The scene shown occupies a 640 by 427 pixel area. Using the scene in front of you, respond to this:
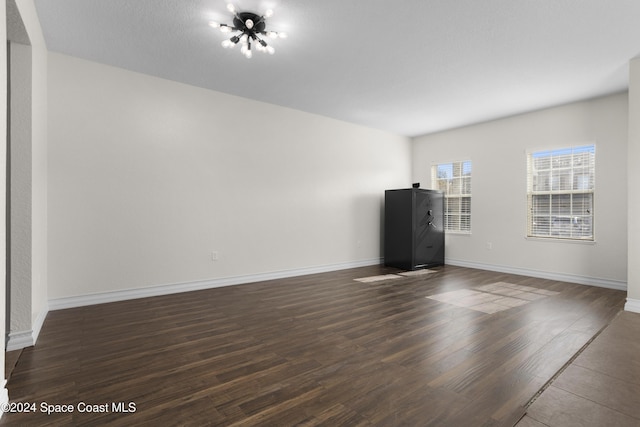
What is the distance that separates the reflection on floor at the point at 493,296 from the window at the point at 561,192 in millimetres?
1318

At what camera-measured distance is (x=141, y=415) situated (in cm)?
166

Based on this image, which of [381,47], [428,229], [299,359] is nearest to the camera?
[299,359]

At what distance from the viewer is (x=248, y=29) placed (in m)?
2.92

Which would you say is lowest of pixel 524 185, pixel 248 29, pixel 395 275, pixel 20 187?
pixel 395 275

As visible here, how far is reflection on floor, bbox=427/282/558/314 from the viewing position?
12.0 feet

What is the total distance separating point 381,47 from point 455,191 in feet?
13.4

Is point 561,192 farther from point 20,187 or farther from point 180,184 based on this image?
point 20,187

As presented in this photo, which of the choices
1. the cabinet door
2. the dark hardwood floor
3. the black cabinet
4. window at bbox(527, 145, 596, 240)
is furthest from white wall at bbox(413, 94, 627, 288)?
the dark hardwood floor

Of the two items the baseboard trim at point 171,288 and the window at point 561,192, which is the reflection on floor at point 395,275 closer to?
the baseboard trim at point 171,288

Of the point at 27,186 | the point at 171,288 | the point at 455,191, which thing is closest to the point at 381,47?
the point at 27,186

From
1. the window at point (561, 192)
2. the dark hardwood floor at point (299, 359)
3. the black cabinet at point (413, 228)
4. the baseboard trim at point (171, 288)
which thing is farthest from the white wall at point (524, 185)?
the baseboard trim at point (171, 288)

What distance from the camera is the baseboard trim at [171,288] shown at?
11.6 ft

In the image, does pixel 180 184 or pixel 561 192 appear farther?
pixel 561 192

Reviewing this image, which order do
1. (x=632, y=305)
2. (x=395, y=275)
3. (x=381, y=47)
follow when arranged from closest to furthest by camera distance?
(x=381, y=47)
(x=632, y=305)
(x=395, y=275)
